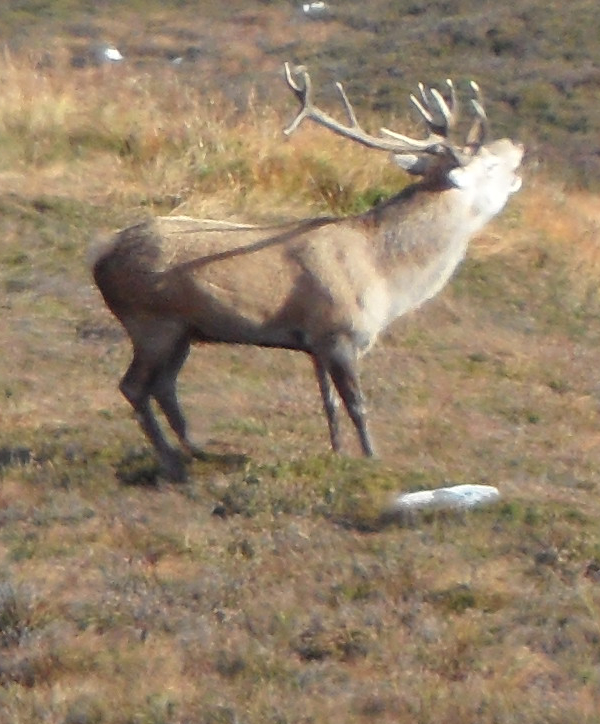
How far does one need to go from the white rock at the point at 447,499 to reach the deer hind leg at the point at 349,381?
117 cm

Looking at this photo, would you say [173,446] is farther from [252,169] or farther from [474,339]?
[252,169]

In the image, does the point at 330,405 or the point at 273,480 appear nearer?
the point at 273,480

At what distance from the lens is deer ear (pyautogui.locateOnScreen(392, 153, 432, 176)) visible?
30.9ft

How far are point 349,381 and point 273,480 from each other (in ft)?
3.41

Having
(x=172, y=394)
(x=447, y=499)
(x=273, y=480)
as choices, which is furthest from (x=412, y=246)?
(x=447, y=499)

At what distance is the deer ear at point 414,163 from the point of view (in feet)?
30.9

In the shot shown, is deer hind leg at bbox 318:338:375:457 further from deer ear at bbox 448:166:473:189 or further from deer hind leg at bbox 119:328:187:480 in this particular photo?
deer ear at bbox 448:166:473:189

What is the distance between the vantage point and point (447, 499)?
307 inches

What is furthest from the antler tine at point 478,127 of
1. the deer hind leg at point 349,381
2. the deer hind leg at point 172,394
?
the deer hind leg at point 172,394

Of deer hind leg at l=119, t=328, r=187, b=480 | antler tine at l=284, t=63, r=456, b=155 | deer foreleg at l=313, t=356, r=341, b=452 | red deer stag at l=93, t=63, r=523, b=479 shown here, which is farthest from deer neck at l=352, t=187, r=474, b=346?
deer hind leg at l=119, t=328, r=187, b=480

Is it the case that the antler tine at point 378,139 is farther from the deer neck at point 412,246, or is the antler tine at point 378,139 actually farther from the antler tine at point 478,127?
the deer neck at point 412,246

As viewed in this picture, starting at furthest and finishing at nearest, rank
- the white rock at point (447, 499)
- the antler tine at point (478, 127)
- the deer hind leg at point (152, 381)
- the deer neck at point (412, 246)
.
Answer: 1. the antler tine at point (478, 127)
2. the deer neck at point (412, 246)
3. the deer hind leg at point (152, 381)
4. the white rock at point (447, 499)

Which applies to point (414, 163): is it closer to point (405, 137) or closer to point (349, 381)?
point (405, 137)

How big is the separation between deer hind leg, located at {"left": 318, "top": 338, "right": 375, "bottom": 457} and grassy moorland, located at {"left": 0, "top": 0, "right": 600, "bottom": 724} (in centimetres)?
41
